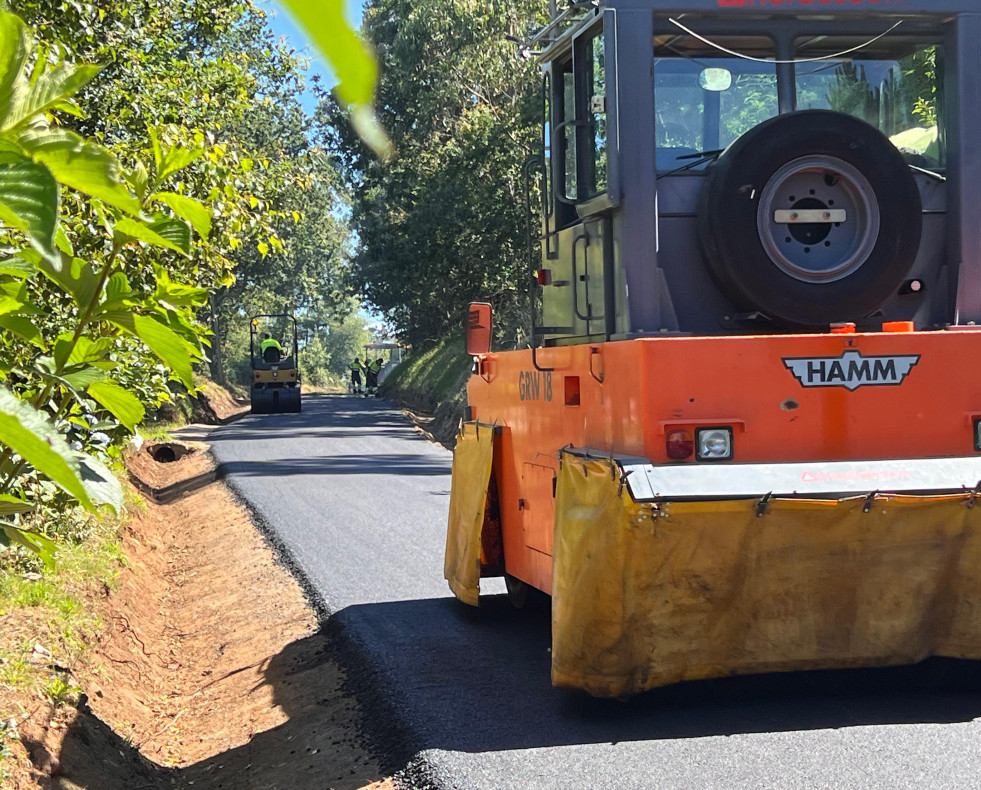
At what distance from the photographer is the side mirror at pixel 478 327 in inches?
273

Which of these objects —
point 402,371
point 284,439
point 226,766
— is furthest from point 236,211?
point 402,371

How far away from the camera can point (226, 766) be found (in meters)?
6.05

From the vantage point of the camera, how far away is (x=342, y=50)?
0.64 m

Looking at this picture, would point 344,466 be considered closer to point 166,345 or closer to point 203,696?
point 203,696

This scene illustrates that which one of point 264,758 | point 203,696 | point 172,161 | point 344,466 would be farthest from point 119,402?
point 344,466

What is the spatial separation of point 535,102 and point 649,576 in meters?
24.9

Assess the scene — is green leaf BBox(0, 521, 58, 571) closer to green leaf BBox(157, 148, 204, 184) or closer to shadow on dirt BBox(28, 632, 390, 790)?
green leaf BBox(157, 148, 204, 184)

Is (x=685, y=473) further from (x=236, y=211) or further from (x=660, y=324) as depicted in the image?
(x=236, y=211)

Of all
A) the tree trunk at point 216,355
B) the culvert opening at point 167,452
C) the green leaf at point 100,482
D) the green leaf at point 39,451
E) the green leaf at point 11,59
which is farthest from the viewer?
the tree trunk at point 216,355

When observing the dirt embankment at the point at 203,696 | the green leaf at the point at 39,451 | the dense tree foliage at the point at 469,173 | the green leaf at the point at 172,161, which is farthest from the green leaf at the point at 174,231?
the dense tree foliage at the point at 469,173

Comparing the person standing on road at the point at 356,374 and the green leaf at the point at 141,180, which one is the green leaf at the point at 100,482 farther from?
Result: the person standing on road at the point at 356,374

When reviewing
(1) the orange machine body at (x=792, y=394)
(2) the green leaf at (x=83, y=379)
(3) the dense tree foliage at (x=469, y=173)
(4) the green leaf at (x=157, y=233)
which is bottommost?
(1) the orange machine body at (x=792, y=394)

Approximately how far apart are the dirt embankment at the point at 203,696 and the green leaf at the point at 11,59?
13.7ft

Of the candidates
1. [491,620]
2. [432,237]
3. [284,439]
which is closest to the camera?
[491,620]
